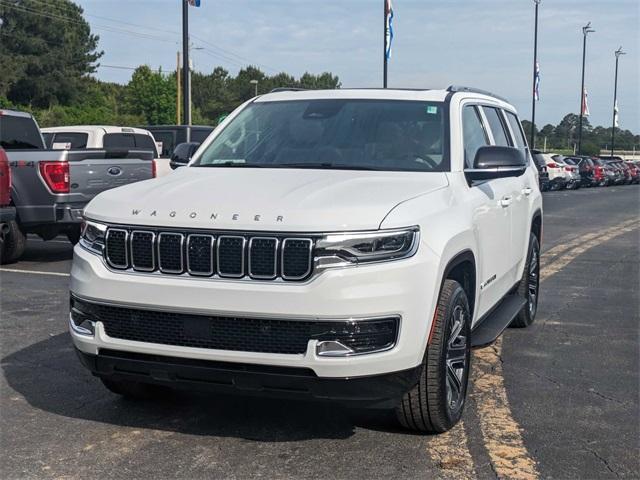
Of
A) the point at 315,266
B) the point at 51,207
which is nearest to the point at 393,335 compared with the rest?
the point at 315,266

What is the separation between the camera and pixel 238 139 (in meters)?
Answer: 5.61

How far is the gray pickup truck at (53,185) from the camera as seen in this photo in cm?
1055

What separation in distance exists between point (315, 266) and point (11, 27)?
6412 cm

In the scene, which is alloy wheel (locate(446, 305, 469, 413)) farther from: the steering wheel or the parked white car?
the parked white car

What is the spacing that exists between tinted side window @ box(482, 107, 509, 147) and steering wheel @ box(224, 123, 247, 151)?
179 cm

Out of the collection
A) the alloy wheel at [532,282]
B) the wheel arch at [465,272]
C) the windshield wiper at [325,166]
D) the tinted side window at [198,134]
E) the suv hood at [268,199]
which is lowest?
the alloy wheel at [532,282]

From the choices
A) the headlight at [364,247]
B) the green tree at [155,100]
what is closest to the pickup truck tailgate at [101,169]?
the headlight at [364,247]

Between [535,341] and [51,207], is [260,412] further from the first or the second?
[51,207]

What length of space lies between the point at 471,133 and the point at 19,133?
27.4 ft

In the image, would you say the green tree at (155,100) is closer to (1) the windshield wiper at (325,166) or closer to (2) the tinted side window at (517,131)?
(2) the tinted side window at (517,131)

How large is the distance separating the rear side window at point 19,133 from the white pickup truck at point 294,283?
25.1 ft

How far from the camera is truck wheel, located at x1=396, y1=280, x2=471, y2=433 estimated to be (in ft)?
13.8

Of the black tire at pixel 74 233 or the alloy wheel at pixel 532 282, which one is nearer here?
the alloy wheel at pixel 532 282

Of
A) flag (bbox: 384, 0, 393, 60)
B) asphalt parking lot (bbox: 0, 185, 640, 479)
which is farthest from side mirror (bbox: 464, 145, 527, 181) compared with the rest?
flag (bbox: 384, 0, 393, 60)
